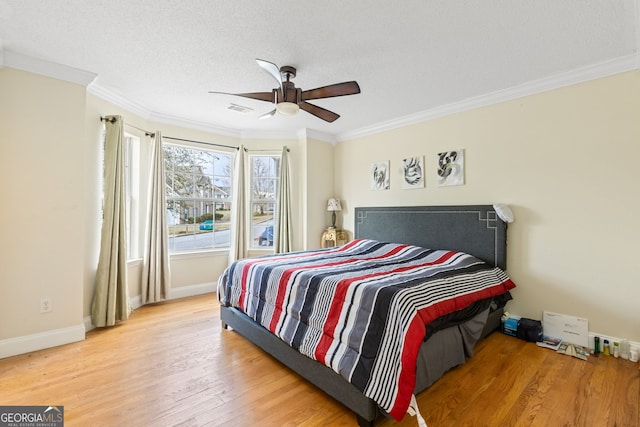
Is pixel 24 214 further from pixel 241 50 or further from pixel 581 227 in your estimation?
pixel 581 227

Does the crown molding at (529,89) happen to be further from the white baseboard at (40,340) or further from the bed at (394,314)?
the white baseboard at (40,340)

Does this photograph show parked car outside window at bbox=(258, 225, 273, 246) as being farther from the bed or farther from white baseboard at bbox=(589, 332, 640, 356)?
white baseboard at bbox=(589, 332, 640, 356)

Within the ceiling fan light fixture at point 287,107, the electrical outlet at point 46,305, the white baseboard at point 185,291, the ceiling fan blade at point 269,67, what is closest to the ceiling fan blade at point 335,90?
the ceiling fan light fixture at point 287,107

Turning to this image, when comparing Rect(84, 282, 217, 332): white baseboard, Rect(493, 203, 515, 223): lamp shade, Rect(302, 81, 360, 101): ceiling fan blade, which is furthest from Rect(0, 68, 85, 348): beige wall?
Rect(493, 203, 515, 223): lamp shade

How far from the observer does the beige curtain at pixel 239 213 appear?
461cm

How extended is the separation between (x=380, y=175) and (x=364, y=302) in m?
2.78

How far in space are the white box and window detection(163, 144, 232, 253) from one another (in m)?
4.22

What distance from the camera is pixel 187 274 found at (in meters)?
4.37

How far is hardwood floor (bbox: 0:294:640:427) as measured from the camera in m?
1.78

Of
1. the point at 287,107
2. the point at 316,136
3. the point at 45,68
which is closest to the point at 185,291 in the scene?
the point at 45,68

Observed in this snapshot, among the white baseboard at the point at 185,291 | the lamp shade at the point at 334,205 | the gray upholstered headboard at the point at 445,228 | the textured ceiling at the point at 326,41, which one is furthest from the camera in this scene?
the lamp shade at the point at 334,205

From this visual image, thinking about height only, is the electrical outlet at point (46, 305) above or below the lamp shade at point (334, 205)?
below

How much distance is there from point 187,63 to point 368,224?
304 centimetres

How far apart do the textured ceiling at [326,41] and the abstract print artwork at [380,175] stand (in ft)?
3.98
